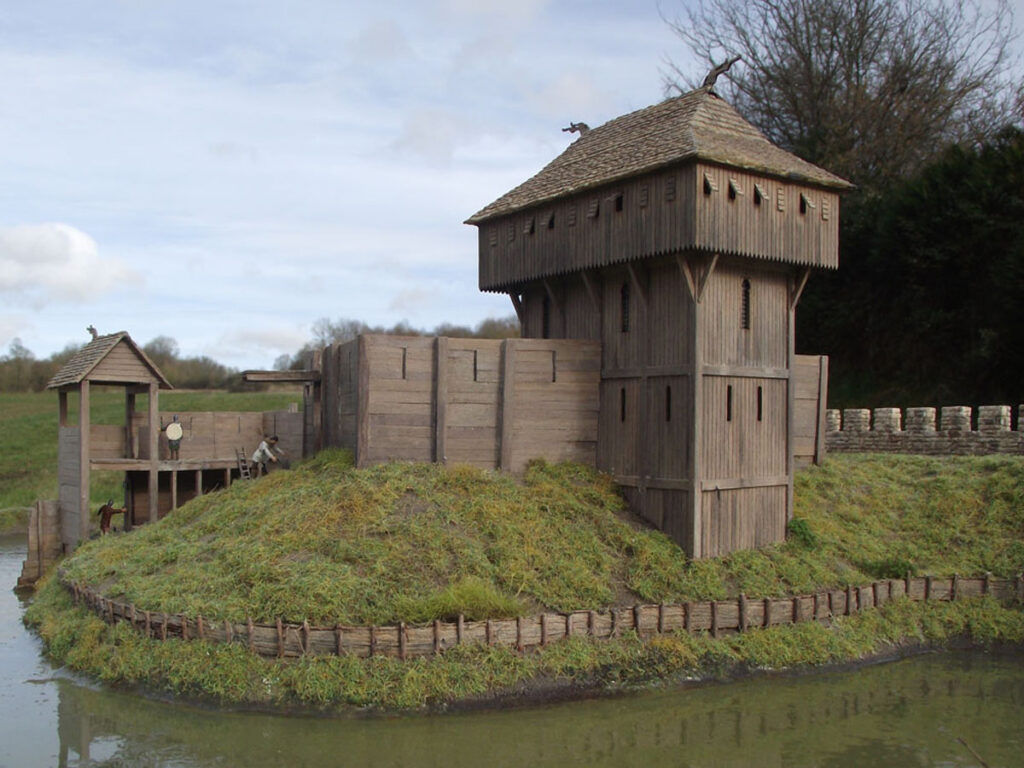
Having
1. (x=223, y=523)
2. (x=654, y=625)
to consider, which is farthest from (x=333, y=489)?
(x=654, y=625)

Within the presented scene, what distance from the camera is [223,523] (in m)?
19.6

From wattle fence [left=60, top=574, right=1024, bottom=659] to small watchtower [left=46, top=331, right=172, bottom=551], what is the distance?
4.81 metres

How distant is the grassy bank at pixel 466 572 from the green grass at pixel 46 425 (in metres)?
20.7

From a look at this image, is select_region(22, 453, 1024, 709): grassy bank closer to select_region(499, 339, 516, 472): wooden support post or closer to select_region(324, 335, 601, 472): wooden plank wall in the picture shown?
select_region(324, 335, 601, 472): wooden plank wall

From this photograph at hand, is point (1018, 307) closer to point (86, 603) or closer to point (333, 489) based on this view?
point (333, 489)

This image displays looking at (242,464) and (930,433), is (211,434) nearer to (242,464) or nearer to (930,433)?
(242,464)

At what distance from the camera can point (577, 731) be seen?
Result: 14188 mm

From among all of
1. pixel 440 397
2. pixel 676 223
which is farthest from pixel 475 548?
pixel 676 223

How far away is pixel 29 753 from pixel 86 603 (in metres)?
4.88

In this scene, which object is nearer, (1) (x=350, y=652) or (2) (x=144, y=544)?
(1) (x=350, y=652)

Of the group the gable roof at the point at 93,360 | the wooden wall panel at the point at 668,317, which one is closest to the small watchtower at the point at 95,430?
the gable roof at the point at 93,360

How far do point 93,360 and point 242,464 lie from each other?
14.2 feet

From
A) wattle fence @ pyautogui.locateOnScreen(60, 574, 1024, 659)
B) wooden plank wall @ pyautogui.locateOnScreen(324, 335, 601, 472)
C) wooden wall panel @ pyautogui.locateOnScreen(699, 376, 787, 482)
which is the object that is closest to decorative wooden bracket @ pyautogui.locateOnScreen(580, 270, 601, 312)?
wooden plank wall @ pyautogui.locateOnScreen(324, 335, 601, 472)

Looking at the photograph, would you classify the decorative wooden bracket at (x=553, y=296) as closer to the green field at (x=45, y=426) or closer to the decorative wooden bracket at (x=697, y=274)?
the decorative wooden bracket at (x=697, y=274)
